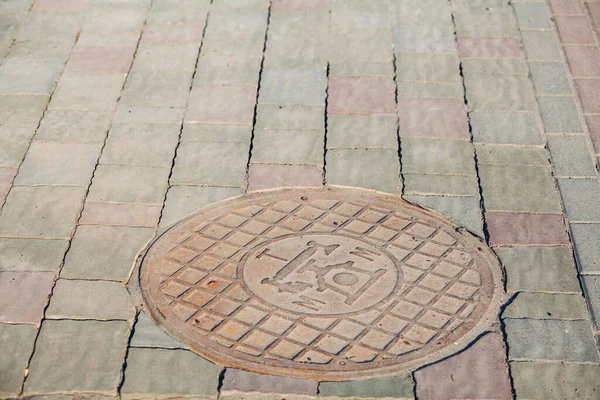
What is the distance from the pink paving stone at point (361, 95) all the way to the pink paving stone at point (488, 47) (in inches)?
32.6

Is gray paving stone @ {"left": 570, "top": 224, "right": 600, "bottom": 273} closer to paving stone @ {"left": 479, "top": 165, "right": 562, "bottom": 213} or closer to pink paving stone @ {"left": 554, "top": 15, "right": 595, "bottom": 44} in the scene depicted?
paving stone @ {"left": 479, "top": 165, "right": 562, "bottom": 213}

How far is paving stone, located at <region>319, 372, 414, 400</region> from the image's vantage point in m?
4.46

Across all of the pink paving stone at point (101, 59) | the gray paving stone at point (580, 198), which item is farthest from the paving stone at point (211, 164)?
the gray paving stone at point (580, 198)

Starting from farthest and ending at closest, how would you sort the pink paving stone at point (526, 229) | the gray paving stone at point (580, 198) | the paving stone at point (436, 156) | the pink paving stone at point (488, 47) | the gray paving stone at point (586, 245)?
the pink paving stone at point (488, 47)
the paving stone at point (436, 156)
the gray paving stone at point (580, 198)
the pink paving stone at point (526, 229)
the gray paving stone at point (586, 245)

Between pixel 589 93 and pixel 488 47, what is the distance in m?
0.94

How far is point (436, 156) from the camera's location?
247 inches

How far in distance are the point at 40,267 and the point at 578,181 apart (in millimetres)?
3406

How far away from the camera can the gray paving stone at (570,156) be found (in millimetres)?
6168

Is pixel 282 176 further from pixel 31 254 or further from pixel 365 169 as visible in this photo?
pixel 31 254

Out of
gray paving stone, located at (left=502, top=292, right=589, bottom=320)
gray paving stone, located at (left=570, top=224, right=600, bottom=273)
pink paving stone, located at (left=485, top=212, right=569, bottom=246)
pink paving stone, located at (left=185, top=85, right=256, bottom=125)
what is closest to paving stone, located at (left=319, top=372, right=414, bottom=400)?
gray paving stone, located at (left=502, top=292, right=589, bottom=320)

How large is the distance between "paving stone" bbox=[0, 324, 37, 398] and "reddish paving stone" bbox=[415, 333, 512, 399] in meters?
1.92

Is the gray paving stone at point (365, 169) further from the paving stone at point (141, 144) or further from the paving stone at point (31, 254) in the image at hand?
the paving stone at point (31, 254)

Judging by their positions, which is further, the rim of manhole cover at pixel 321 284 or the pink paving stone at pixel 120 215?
the pink paving stone at pixel 120 215

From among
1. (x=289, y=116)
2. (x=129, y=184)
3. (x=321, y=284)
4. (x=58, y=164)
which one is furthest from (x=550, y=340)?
(x=58, y=164)
